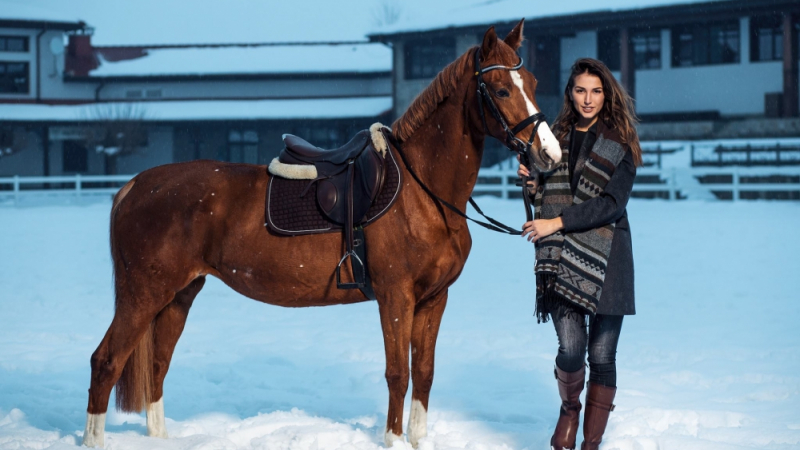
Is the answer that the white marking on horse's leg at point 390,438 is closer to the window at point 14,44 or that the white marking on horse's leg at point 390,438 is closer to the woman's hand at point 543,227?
the woman's hand at point 543,227

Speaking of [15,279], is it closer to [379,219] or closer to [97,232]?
[97,232]

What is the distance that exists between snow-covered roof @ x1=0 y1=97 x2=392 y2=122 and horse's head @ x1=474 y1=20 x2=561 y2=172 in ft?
86.9

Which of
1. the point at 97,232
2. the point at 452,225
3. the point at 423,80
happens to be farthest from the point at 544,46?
the point at 452,225

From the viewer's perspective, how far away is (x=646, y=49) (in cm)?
2600

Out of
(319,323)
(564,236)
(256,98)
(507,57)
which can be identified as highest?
(256,98)

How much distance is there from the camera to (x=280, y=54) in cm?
3512

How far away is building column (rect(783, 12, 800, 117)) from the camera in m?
22.3

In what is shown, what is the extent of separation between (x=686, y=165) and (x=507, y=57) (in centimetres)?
1967

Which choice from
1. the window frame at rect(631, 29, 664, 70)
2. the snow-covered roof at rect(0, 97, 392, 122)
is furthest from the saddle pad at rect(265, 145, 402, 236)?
the snow-covered roof at rect(0, 97, 392, 122)

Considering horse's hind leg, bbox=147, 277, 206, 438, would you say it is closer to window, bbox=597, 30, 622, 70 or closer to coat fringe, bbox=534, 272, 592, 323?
coat fringe, bbox=534, 272, 592, 323

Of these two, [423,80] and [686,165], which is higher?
[423,80]

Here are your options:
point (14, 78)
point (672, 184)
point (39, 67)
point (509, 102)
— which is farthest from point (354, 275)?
point (14, 78)

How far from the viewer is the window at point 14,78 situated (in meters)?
33.6

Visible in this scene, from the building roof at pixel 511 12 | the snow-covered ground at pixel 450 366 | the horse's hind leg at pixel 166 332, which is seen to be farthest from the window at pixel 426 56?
the horse's hind leg at pixel 166 332
